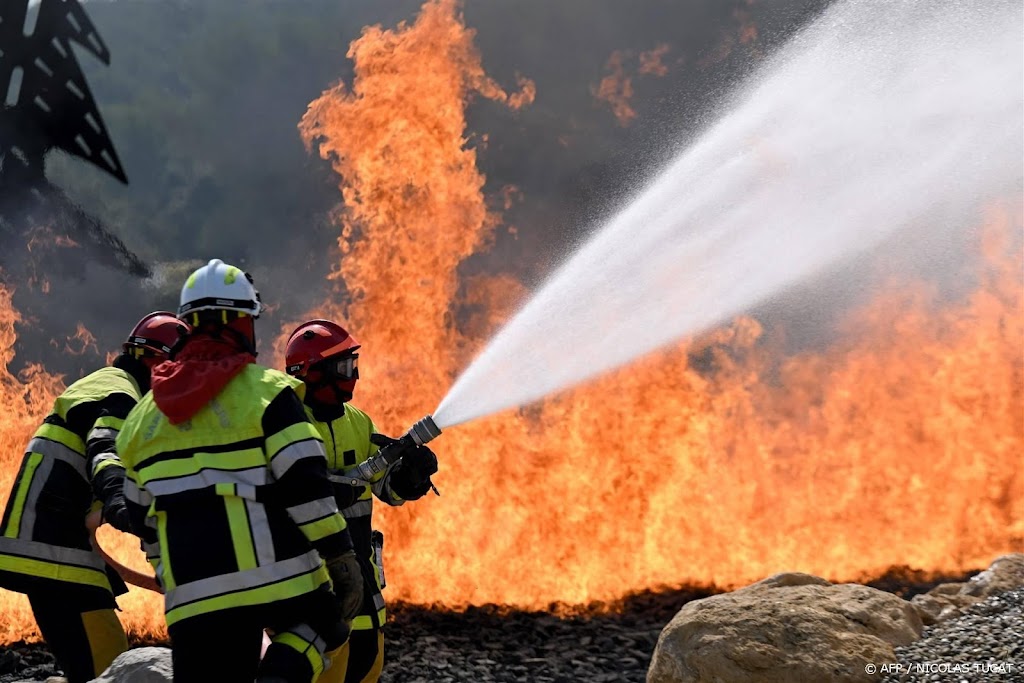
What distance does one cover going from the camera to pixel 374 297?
488 inches

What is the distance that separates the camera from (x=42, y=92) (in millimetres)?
15094

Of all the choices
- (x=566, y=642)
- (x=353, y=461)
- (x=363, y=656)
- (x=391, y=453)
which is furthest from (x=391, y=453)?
(x=566, y=642)

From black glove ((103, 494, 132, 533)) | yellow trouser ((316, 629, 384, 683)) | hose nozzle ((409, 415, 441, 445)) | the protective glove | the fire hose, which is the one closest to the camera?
the protective glove

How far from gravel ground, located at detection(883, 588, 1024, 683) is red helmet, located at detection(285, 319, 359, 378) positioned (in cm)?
398

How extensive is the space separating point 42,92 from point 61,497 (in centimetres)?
1115

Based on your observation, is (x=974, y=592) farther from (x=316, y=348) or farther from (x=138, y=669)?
(x=138, y=669)

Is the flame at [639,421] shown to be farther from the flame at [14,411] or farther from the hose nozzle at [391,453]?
the hose nozzle at [391,453]

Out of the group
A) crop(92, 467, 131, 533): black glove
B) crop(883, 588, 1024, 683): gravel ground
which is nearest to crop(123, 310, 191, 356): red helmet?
crop(92, 467, 131, 533): black glove

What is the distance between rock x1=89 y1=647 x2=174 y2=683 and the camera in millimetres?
6289

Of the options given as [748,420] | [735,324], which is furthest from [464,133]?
[748,420]

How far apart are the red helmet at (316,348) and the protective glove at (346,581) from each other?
1.82 m

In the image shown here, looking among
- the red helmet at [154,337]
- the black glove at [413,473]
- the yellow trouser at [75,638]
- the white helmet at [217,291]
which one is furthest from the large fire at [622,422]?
the white helmet at [217,291]

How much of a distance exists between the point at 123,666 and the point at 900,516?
9.05m

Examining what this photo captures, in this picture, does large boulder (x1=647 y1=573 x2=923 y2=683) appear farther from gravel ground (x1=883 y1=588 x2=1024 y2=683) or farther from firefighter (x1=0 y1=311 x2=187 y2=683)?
firefighter (x1=0 y1=311 x2=187 y2=683)
